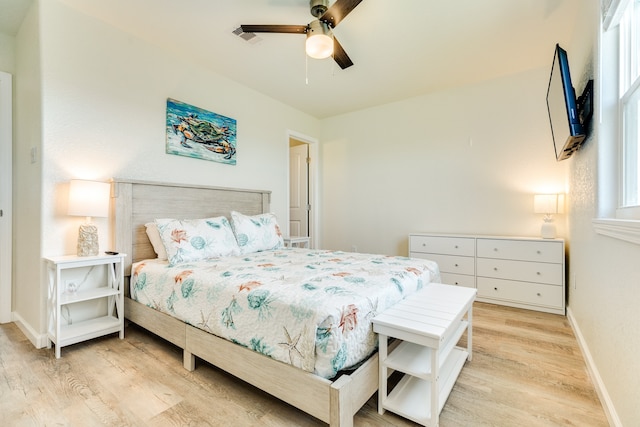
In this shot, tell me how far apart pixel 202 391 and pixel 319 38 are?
231cm

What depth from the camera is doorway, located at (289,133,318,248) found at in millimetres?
4957

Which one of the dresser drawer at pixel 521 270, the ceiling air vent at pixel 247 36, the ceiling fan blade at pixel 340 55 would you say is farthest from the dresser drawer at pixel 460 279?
the ceiling air vent at pixel 247 36

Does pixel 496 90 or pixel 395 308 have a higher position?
pixel 496 90

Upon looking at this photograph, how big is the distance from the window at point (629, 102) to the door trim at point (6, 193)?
14.6 feet

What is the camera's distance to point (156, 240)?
2.62 m

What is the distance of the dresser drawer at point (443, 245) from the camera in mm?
3385

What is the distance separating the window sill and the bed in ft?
3.83

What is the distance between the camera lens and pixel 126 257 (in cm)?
252

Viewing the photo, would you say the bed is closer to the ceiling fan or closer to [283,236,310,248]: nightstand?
[283,236,310,248]: nightstand

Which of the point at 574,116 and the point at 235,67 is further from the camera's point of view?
the point at 235,67

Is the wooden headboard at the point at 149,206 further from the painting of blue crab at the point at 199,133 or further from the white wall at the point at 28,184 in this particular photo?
the white wall at the point at 28,184

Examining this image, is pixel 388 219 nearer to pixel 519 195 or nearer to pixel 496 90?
pixel 519 195

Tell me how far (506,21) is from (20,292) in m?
→ 4.77

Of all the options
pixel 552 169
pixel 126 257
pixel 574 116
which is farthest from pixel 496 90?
pixel 126 257
